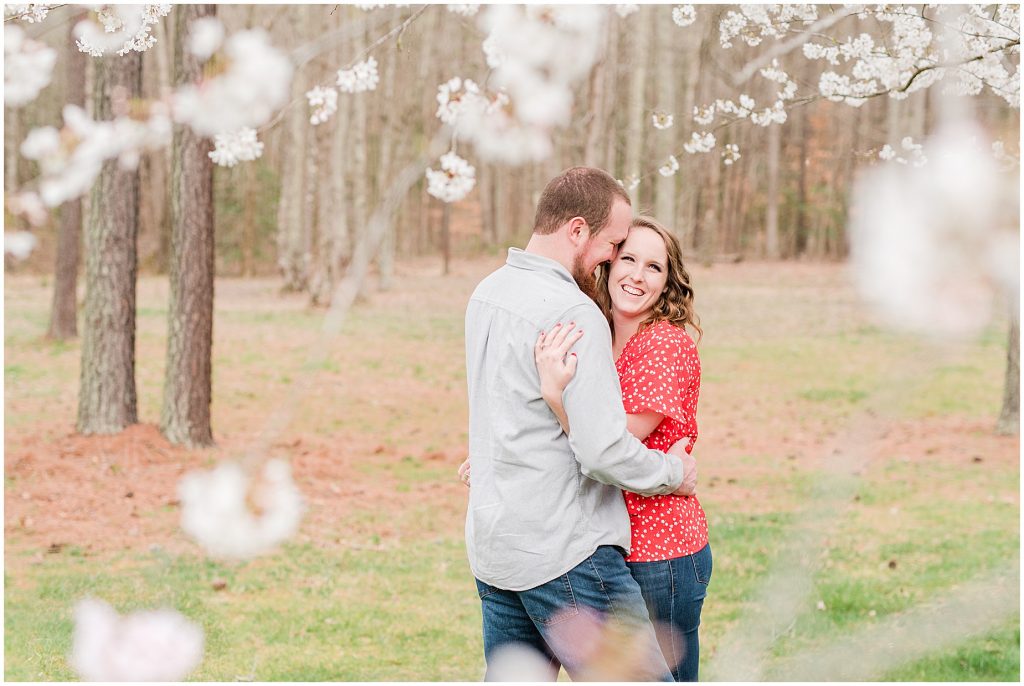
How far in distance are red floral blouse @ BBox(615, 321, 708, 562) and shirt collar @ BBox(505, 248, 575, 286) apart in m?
0.25

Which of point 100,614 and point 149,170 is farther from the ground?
point 149,170

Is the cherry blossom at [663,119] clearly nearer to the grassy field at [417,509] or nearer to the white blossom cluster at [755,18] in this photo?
the white blossom cluster at [755,18]

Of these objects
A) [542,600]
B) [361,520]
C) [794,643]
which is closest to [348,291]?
[542,600]

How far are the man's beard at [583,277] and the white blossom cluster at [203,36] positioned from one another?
16.2 ft

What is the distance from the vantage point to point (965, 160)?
3.92 ft

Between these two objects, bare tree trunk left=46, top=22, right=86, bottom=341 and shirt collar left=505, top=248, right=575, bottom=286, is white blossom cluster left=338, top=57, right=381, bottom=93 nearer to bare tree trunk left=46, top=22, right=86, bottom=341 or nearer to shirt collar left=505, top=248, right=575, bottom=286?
shirt collar left=505, top=248, right=575, bottom=286

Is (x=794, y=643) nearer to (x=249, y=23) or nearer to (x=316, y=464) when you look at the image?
(x=316, y=464)

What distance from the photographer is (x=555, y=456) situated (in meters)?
2.16

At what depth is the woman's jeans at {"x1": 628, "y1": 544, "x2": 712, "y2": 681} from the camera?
7.41 feet

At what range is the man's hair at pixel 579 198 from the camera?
218 cm

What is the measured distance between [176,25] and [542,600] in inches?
248

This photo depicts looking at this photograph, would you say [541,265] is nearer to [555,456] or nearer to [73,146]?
[555,456]

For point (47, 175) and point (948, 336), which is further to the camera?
point (47, 175)

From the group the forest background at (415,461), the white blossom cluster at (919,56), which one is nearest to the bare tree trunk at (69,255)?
the forest background at (415,461)
